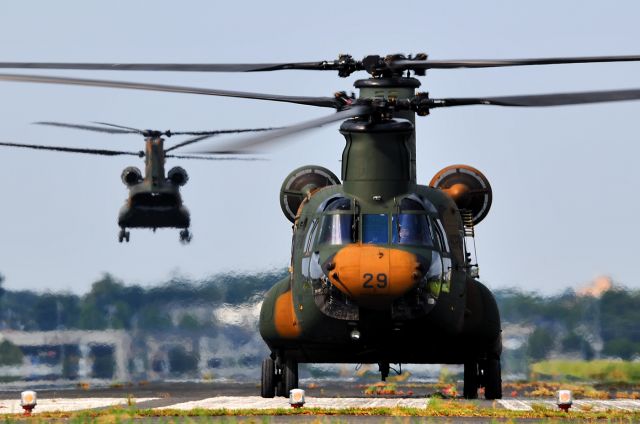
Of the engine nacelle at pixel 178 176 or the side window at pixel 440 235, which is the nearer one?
the side window at pixel 440 235

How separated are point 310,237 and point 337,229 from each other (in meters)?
0.84

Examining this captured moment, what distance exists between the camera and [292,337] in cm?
2756

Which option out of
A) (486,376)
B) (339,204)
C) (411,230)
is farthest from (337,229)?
(486,376)

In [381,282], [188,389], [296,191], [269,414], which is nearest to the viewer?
[269,414]

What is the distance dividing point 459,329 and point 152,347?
17.2m

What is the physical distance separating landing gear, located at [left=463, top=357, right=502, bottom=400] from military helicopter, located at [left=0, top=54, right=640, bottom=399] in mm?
220

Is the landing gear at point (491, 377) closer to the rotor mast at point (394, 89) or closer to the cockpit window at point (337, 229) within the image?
the rotor mast at point (394, 89)

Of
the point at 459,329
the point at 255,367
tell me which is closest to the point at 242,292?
the point at 255,367

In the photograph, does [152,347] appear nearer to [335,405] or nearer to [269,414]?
[335,405]

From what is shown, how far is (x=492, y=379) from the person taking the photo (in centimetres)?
2902

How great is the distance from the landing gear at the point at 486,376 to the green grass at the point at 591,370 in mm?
11188

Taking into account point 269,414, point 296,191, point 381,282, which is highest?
point 296,191

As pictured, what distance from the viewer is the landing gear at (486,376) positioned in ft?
95.2

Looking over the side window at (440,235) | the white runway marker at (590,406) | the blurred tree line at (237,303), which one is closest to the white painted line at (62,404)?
the side window at (440,235)
